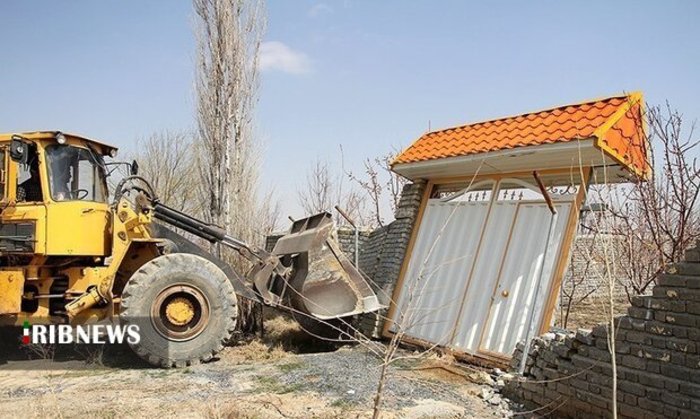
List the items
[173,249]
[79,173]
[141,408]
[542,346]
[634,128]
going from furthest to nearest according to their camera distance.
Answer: [173,249]
[79,173]
[634,128]
[542,346]
[141,408]

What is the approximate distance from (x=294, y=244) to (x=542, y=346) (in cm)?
371

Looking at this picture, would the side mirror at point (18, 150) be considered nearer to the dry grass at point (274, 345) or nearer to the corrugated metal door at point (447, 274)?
the dry grass at point (274, 345)

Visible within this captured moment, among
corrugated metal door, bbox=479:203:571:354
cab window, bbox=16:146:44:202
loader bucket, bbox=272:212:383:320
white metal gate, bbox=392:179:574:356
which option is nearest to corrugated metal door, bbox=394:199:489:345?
white metal gate, bbox=392:179:574:356

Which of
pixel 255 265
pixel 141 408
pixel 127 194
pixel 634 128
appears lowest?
pixel 141 408

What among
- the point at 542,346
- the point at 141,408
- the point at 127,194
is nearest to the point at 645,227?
the point at 542,346

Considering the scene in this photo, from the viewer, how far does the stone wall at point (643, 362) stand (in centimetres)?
394

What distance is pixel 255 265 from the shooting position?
775cm

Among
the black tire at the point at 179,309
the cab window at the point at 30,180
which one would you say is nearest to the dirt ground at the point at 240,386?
the black tire at the point at 179,309

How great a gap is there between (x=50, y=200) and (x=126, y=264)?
137 centimetres

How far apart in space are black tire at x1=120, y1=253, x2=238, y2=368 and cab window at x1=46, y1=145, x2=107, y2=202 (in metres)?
1.28

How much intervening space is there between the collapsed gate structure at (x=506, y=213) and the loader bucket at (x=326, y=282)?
0.81m

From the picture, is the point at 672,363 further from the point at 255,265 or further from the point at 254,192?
the point at 254,192

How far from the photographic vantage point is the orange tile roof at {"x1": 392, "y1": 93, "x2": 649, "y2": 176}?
234 inches

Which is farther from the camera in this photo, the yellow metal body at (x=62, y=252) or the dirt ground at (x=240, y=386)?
the yellow metal body at (x=62, y=252)
